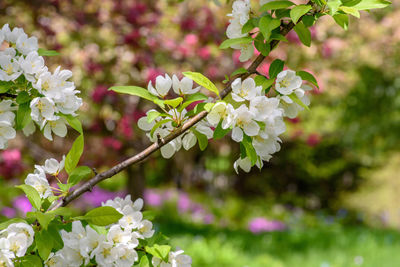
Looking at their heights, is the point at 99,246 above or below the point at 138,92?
below

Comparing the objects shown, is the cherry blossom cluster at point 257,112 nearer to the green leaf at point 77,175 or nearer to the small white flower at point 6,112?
the green leaf at point 77,175

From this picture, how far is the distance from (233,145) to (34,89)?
21.4ft

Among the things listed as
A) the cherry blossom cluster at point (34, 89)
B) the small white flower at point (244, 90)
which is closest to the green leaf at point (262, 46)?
the small white flower at point (244, 90)

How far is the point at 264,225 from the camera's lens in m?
6.56

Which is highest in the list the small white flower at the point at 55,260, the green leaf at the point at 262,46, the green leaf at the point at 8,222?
the green leaf at the point at 262,46

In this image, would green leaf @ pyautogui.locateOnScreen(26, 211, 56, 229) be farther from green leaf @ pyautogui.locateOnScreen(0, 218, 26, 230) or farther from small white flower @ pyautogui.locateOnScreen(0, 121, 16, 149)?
small white flower @ pyautogui.locateOnScreen(0, 121, 16, 149)

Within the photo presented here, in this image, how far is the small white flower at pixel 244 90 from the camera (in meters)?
0.93

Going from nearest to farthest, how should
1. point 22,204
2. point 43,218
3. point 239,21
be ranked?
point 43,218, point 239,21, point 22,204

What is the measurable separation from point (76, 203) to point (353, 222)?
4179 mm

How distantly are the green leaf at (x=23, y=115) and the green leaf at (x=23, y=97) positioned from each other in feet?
0.05

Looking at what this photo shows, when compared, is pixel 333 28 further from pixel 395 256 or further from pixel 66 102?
pixel 66 102

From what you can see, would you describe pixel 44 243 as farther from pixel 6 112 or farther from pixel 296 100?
pixel 296 100

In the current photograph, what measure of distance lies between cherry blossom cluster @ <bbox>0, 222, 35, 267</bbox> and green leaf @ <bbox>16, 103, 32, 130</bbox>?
9.2 inches

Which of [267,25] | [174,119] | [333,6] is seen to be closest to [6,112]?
[174,119]
